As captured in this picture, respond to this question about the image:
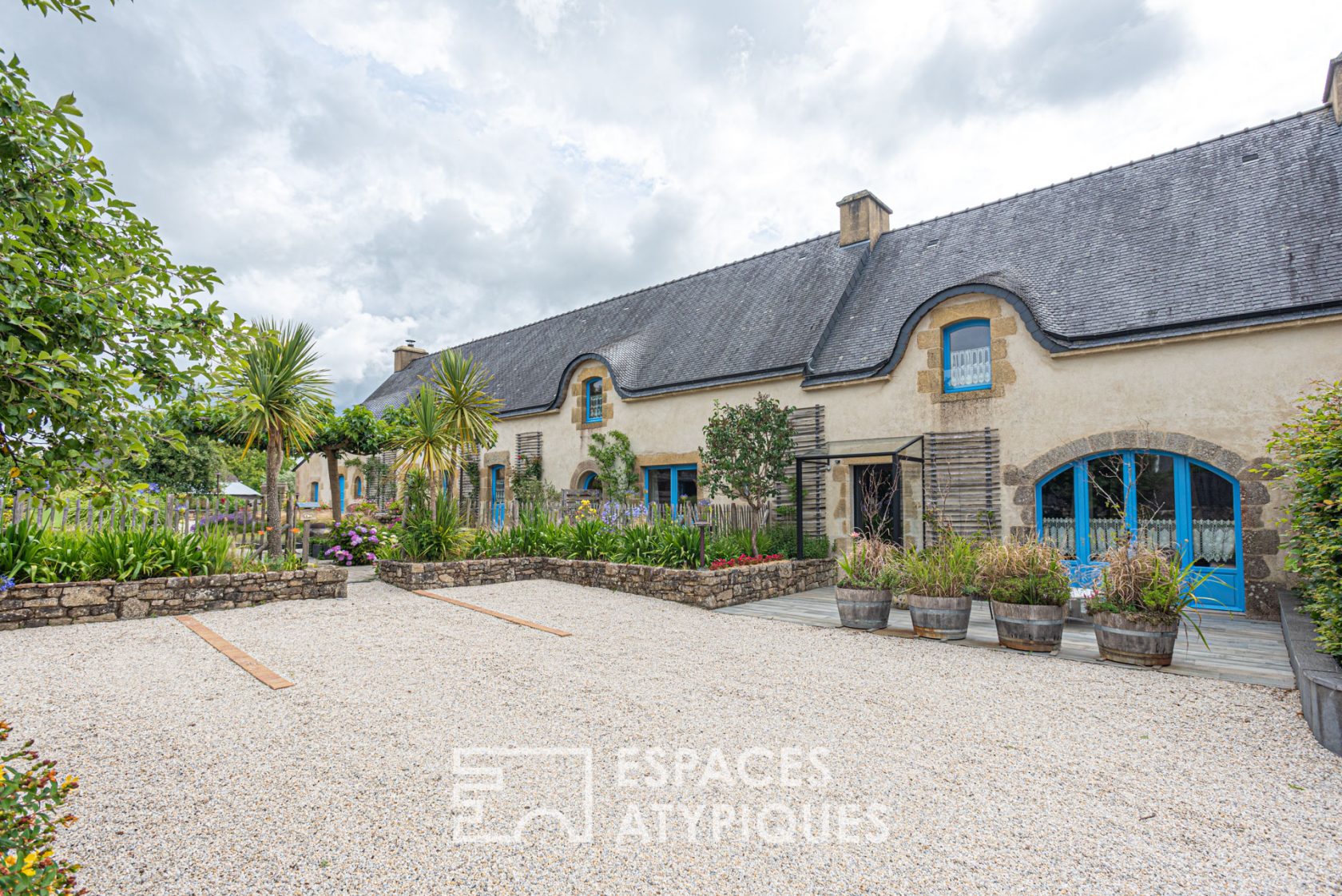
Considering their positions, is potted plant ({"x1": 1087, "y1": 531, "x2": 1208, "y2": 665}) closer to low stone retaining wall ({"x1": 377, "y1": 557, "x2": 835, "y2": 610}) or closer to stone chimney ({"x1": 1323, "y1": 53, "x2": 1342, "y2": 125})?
low stone retaining wall ({"x1": 377, "y1": 557, "x2": 835, "y2": 610})

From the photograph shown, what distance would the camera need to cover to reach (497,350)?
23281 millimetres

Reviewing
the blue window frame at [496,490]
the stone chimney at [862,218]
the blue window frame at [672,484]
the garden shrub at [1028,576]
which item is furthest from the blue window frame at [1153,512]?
the blue window frame at [496,490]

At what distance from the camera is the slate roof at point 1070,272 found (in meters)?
9.16

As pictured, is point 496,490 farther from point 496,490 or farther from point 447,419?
point 447,419

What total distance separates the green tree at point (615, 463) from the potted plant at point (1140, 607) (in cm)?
1011

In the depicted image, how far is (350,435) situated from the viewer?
1598 centimetres

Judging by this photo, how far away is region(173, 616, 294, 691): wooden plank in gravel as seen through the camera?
532 cm

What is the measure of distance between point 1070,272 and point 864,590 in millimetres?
6992

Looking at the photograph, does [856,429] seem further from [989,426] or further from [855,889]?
[855,889]

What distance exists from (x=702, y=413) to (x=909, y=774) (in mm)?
10779

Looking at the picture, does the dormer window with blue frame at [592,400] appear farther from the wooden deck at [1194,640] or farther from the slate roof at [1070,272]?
the wooden deck at [1194,640]

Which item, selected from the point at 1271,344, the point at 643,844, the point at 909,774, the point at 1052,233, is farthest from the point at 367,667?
the point at 1052,233

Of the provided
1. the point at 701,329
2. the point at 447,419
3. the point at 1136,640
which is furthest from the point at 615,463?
the point at 1136,640

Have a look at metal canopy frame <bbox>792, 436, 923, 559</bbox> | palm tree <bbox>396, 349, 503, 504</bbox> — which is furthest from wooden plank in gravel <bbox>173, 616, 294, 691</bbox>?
metal canopy frame <bbox>792, 436, 923, 559</bbox>
